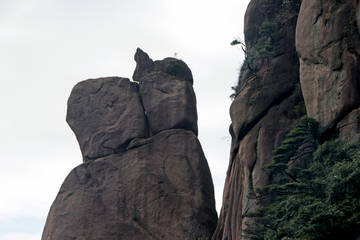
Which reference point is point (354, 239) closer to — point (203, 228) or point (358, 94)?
point (358, 94)

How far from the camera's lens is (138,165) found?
2670 cm

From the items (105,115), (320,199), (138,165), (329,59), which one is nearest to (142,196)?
(138,165)

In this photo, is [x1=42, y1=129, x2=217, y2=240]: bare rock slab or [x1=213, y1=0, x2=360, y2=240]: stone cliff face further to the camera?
[x1=42, y1=129, x2=217, y2=240]: bare rock slab

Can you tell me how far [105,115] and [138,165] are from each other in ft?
14.9

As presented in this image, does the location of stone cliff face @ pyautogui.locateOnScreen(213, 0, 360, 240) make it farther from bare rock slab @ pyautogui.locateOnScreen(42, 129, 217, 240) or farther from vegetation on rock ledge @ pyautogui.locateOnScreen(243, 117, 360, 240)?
bare rock slab @ pyautogui.locateOnScreen(42, 129, 217, 240)

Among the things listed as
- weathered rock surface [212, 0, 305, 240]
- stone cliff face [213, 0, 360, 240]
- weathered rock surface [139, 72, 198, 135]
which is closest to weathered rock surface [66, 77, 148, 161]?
weathered rock surface [139, 72, 198, 135]

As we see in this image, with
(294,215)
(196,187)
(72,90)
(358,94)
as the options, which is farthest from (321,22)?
(72,90)

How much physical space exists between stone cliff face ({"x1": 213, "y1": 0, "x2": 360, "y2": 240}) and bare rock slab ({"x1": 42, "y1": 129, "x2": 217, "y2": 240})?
8.84 feet

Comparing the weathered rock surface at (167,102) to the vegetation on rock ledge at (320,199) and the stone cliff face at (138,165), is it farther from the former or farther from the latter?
the vegetation on rock ledge at (320,199)

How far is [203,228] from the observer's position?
24.3 metres

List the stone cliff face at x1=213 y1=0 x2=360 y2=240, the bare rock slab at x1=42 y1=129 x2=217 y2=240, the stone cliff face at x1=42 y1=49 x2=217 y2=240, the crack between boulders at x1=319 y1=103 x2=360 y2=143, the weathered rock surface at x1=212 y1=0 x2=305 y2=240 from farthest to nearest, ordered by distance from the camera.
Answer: the stone cliff face at x1=42 y1=49 x2=217 y2=240
the bare rock slab at x1=42 y1=129 x2=217 y2=240
the weathered rock surface at x1=212 y1=0 x2=305 y2=240
the stone cliff face at x1=213 y1=0 x2=360 y2=240
the crack between boulders at x1=319 y1=103 x2=360 y2=143

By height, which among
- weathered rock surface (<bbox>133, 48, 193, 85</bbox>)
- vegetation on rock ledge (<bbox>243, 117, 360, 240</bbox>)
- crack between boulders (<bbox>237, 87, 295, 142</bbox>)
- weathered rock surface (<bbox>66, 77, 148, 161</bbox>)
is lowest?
vegetation on rock ledge (<bbox>243, 117, 360, 240</bbox>)

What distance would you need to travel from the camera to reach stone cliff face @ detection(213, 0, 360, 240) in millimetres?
16500

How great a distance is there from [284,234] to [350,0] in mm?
9987
